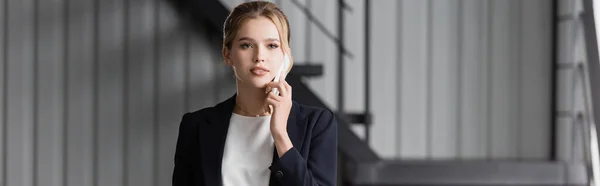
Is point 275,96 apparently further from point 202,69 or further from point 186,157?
point 202,69

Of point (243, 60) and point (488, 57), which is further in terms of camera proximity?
point (488, 57)

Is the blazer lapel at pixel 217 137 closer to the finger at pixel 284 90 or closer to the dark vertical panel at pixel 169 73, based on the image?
the finger at pixel 284 90

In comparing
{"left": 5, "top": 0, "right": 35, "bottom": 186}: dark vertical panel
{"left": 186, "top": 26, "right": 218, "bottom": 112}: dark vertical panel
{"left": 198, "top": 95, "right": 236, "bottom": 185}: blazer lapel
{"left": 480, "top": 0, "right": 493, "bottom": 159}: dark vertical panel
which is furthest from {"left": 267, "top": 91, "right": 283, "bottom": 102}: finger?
{"left": 480, "top": 0, "right": 493, "bottom": 159}: dark vertical panel

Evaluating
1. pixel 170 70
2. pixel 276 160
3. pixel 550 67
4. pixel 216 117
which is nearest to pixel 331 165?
pixel 276 160

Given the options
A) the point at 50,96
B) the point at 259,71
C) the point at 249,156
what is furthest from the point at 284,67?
the point at 50,96

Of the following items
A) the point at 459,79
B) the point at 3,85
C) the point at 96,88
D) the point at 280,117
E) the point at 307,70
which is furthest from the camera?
the point at 459,79

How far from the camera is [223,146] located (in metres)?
1.48

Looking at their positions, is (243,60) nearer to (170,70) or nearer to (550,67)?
(170,70)

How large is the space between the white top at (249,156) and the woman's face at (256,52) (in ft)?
0.29

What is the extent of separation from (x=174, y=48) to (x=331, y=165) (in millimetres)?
3742

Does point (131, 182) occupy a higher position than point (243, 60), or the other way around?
point (243, 60)

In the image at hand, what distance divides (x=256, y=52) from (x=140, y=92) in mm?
3757

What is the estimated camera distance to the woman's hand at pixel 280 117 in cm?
141

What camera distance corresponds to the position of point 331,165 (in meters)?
1.48
